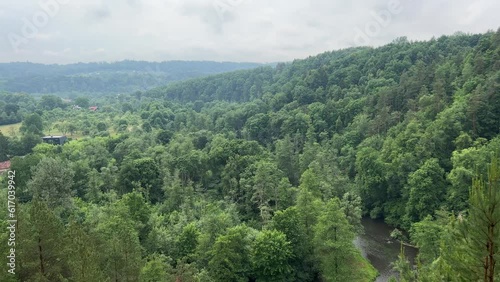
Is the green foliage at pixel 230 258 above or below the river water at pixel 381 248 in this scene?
above

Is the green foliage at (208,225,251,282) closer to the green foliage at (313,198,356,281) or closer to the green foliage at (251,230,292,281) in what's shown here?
the green foliage at (251,230,292,281)

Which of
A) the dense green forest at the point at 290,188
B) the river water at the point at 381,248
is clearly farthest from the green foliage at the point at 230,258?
the river water at the point at 381,248

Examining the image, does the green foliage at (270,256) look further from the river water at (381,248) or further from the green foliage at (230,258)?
the river water at (381,248)

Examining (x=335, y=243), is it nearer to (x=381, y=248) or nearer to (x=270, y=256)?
(x=270, y=256)

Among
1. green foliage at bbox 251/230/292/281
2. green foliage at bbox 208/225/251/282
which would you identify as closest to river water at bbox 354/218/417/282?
green foliage at bbox 251/230/292/281

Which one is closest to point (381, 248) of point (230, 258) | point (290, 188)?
point (290, 188)
